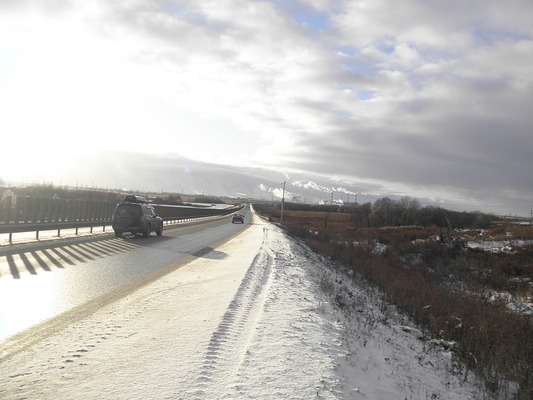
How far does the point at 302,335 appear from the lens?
7066mm

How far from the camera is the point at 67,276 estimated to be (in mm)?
11609

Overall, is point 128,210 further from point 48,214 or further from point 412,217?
point 412,217

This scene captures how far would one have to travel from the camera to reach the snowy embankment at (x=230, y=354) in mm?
4734

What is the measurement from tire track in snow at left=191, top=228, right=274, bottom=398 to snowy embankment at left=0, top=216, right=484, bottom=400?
0.05 ft

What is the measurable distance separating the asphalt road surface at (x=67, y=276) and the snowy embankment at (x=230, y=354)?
26.8 inches

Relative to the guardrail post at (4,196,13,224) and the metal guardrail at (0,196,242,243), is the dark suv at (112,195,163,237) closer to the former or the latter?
the metal guardrail at (0,196,242,243)

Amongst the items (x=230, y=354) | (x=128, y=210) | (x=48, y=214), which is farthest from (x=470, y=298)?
(x=48, y=214)

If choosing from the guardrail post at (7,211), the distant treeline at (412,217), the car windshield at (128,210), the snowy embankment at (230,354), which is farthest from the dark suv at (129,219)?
the distant treeline at (412,217)

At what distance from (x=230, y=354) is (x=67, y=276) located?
756 centimetres

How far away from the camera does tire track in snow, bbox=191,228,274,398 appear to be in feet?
16.0

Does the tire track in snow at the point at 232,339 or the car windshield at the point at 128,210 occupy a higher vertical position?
the car windshield at the point at 128,210

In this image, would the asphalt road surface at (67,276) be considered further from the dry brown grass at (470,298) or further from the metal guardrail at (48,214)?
the dry brown grass at (470,298)

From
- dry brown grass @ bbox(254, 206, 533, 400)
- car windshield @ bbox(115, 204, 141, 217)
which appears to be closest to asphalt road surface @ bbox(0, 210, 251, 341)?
car windshield @ bbox(115, 204, 141, 217)

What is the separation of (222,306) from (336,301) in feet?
13.3
